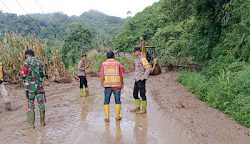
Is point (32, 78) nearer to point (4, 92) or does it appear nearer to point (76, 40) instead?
point (4, 92)

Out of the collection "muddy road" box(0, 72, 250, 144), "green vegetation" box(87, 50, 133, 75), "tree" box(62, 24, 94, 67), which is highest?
"tree" box(62, 24, 94, 67)

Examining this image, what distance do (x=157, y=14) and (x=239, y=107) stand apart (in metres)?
34.3

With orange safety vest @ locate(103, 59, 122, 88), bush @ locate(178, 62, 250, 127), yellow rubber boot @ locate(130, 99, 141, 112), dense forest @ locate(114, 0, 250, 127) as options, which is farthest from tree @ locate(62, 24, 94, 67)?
orange safety vest @ locate(103, 59, 122, 88)

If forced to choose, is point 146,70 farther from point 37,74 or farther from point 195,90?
point 195,90

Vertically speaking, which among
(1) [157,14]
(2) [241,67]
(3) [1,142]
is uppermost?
(1) [157,14]

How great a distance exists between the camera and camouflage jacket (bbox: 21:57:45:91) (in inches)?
Answer: 313

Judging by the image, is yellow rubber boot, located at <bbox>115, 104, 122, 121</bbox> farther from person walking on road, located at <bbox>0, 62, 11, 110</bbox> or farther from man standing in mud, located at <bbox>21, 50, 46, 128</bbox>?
person walking on road, located at <bbox>0, 62, 11, 110</bbox>

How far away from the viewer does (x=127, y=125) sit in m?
8.11

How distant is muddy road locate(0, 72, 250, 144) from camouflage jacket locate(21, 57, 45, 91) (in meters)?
0.99

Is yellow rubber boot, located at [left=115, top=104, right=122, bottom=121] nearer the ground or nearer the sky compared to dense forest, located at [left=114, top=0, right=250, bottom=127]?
nearer the ground

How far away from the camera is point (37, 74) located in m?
8.09

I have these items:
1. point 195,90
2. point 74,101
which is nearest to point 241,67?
point 195,90

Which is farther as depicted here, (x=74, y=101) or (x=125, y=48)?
(x=125, y=48)

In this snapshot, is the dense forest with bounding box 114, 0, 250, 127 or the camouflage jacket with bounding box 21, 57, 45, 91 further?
the dense forest with bounding box 114, 0, 250, 127
